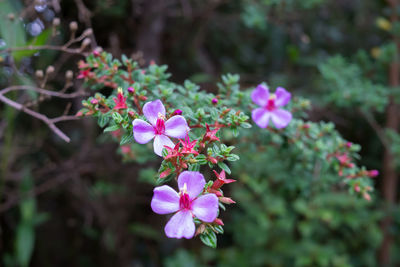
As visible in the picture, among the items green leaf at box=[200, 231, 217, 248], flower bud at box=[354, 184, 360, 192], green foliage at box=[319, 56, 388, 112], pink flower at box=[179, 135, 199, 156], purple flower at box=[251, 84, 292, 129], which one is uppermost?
green foliage at box=[319, 56, 388, 112]

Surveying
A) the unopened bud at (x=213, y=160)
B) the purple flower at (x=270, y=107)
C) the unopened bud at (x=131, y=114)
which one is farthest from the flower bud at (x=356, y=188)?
the unopened bud at (x=131, y=114)

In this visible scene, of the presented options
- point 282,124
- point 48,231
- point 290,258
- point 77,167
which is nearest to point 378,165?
point 290,258

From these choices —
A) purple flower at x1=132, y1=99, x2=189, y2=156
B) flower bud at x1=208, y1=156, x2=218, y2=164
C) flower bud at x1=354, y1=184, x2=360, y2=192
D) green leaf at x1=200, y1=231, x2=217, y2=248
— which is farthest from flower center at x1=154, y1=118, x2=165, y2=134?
flower bud at x1=354, y1=184, x2=360, y2=192

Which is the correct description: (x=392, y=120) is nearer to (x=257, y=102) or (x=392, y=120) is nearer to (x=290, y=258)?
(x=290, y=258)

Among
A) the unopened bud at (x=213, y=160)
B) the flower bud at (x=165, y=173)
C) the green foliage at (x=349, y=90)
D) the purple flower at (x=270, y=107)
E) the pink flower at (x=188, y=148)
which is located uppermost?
the green foliage at (x=349, y=90)

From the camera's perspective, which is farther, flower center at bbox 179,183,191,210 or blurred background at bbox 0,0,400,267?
blurred background at bbox 0,0,400,267

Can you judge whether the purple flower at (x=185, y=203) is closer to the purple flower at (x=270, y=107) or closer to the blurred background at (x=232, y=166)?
the purple flower at (x=270, y=107)

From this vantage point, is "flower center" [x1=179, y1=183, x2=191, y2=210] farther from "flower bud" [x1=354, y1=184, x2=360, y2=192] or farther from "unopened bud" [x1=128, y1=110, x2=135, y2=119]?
"flower bud" [x1=354, y1=184, x2=360, y2=192]

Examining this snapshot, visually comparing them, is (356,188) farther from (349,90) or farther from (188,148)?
(349,90)
